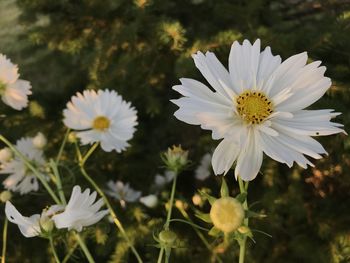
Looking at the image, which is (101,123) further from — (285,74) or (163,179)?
(285,74)

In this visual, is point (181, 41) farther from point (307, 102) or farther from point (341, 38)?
point (307, 102)

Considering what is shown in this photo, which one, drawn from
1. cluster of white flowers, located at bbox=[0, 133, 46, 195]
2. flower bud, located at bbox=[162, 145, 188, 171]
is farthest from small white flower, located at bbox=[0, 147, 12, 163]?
flower bud, located at bbox=[162, 145, 188, 171]

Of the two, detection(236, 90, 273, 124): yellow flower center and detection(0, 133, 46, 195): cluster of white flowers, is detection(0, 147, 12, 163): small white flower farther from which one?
detection(236, 90, 273, 124): yellow flower center

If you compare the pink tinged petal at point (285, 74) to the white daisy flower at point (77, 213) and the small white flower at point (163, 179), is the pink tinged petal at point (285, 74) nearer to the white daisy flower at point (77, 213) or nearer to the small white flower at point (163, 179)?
the white daisy flower at point (77, 213)

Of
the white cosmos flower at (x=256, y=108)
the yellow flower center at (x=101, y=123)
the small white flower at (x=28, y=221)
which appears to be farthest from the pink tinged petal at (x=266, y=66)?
the yellow flower center at (x=101, y=123)

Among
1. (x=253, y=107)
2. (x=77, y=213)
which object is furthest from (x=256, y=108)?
(x=77, y=213)

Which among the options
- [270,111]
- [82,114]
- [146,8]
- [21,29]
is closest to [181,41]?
[146,8]
